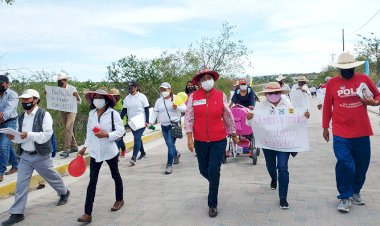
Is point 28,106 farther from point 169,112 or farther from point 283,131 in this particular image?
point 283,131

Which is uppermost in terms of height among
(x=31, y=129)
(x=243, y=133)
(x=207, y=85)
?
(x=207, y=85)

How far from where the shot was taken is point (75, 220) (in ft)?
17.7

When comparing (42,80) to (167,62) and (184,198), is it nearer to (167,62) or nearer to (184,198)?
(184,198)

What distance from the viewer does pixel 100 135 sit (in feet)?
17.4

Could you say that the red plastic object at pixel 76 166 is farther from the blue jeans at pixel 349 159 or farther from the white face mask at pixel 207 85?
the blue jeans at pixel 349 159

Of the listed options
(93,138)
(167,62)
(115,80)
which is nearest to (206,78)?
(93,138)

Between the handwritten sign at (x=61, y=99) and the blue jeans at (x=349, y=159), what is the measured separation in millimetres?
6033

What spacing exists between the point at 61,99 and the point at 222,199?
16.4 ft

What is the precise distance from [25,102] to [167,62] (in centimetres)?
→ 1793

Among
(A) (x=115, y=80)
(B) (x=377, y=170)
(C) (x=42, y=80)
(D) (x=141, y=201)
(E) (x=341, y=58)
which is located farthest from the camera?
(A) (x=115, y=80)

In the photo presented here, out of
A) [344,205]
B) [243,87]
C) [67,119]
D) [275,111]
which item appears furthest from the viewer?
[67,119]

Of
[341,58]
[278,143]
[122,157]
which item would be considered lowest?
[122,157]

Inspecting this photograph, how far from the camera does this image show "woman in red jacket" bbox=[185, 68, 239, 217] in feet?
17.6

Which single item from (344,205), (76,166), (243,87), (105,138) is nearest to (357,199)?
(344,205)
